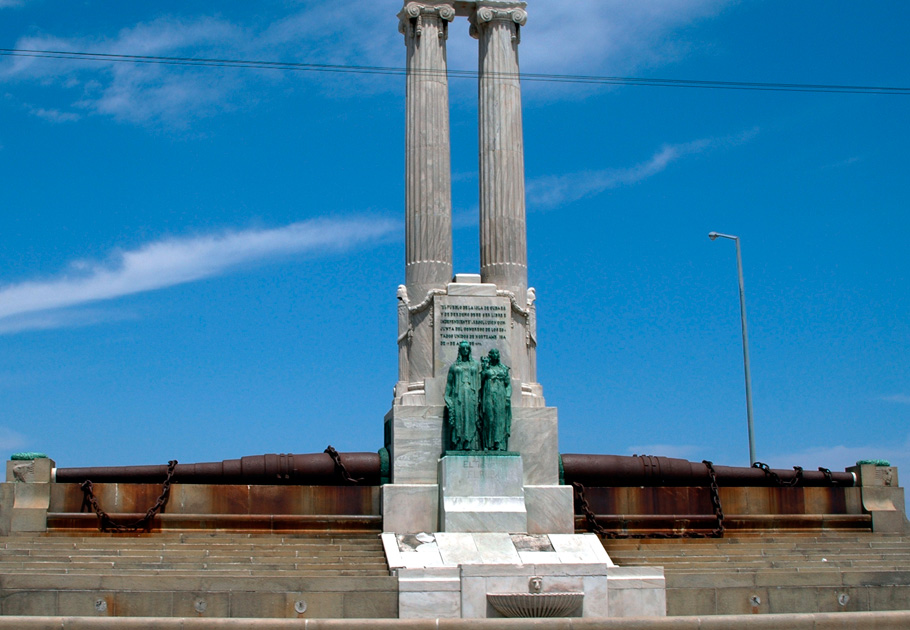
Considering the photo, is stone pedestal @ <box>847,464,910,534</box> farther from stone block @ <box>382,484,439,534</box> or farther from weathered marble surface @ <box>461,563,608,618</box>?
stone block @ <box>382,484,439,534</box>

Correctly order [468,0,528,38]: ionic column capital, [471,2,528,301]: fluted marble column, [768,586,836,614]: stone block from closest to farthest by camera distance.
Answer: [768,586,836,614]: stone block < [471,2,528,301]: fluted marble column < [468,0,528,38]: ionic column capital

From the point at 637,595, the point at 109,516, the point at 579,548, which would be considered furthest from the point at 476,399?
the point at 109,516

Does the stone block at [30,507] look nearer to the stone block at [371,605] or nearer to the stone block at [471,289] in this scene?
the stone block at [371,605]

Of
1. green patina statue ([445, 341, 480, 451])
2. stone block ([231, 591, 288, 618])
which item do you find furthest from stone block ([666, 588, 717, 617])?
stone block ([231, 591, 288, 618])

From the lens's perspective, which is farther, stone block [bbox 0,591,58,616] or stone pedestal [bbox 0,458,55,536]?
stone pedestal [bbox 0,458,55,536]

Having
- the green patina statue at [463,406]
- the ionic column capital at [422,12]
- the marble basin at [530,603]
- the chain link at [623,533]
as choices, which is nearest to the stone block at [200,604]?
the marble basin at [530,603]

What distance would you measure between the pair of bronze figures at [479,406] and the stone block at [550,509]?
1.19m

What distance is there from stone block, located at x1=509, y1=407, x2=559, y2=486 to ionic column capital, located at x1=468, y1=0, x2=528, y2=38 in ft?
32.0

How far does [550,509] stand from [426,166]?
853 centimetres

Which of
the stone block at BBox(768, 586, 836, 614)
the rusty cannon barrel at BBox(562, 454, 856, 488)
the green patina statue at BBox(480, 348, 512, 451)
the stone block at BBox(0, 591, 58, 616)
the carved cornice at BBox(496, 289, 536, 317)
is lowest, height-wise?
the stone block at BBox(768, 586, 836, 614)

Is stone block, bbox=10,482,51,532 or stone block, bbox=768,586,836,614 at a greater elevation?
stone block, bbox=10,482,51,532

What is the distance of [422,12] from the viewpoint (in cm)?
2759

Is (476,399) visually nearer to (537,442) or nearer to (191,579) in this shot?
(537,442)

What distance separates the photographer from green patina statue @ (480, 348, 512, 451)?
79.2 ft
